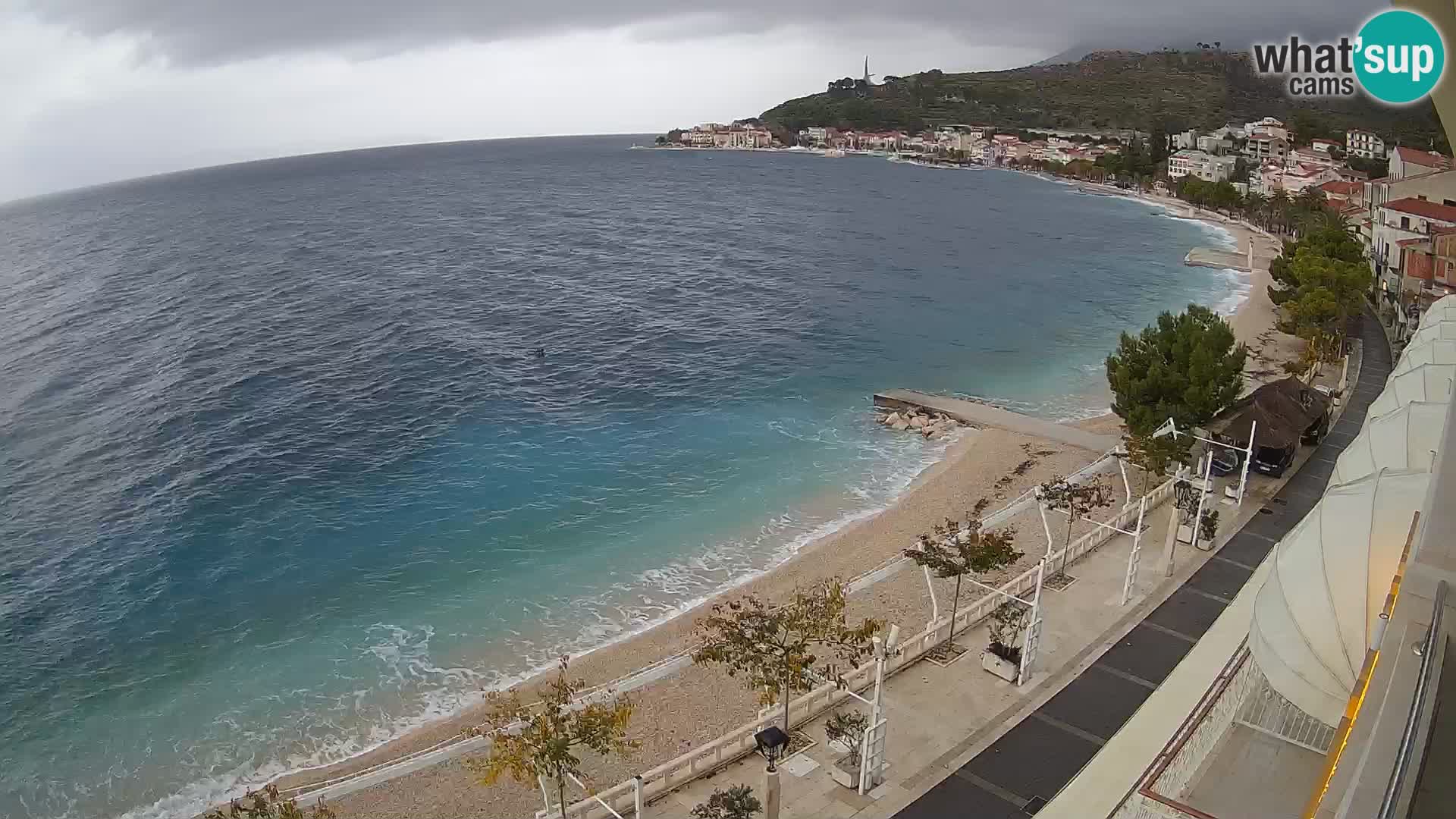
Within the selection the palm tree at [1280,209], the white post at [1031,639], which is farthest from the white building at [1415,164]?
the white post at [1031,639]

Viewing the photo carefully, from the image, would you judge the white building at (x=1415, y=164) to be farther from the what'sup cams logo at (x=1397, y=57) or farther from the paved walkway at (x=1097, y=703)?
the what'sup cams logo at (x=1397, y=57)

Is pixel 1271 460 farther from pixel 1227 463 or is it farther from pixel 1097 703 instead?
pixel 1097 703

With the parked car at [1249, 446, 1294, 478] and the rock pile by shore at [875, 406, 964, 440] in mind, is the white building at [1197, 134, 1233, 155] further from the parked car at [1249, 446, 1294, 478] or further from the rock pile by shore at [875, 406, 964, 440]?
the parked car at [1249, 446, 1294, 478]

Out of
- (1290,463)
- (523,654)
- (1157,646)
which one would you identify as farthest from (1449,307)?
(523,654)

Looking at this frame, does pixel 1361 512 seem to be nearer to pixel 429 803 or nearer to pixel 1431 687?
pixel 1431 687

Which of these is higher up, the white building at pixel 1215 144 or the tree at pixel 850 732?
the white building at pixel 1215 144

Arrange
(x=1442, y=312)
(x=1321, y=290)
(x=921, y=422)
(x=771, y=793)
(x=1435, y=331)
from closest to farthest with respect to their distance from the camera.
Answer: (x=771, y=793) < (x=1435, y=331) < (x=1442, y=312) < (x=921, y=422) < (x=1321, y=290)

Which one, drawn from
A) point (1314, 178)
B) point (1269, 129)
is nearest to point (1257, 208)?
point (1314, 178)
